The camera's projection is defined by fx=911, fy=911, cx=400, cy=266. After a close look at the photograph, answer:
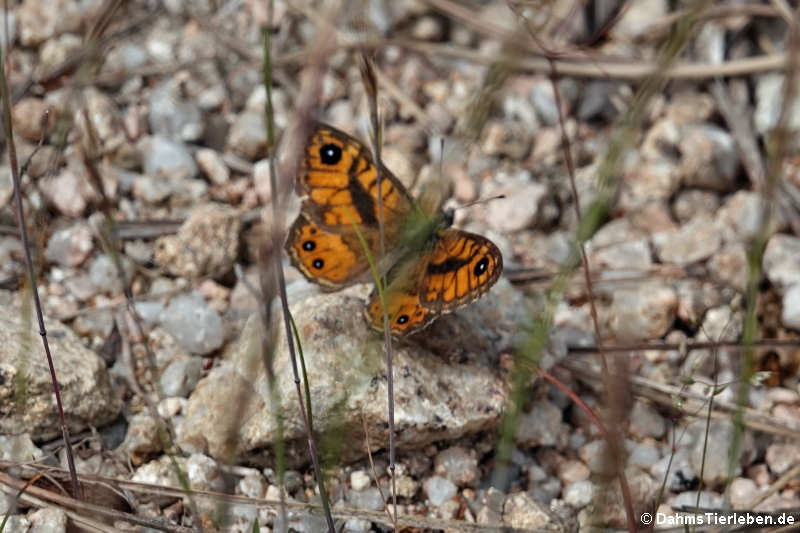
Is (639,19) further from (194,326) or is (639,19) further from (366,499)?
(366,499)

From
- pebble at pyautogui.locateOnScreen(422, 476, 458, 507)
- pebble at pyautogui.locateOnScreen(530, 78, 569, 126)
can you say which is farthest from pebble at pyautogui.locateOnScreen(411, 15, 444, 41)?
pebble at pyautogui.locateOnScreen(422, 476, 458, 507)

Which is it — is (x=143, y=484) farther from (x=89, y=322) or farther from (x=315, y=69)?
(x=315, y=69)

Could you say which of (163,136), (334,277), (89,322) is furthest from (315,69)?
(163,136)

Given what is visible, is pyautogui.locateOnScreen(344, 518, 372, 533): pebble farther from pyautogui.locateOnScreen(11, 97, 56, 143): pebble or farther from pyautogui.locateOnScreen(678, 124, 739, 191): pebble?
pyautogui.locateOnScreen(678, 124, 739, 191): pebble

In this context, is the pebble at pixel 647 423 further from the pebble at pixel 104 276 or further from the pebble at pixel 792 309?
the pebble at pixel 104 276

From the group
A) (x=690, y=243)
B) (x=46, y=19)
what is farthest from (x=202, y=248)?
(x=690, y=243)

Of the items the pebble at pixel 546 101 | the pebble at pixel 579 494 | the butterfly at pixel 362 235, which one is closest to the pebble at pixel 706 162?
the pebble at pixel 546 101
